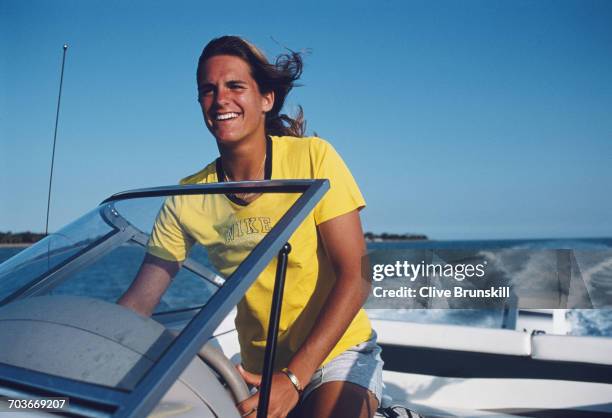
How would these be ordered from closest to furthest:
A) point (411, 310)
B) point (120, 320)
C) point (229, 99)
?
point (120, 320)
point (229, 99)
point (411, 310)

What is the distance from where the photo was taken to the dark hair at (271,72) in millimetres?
1680

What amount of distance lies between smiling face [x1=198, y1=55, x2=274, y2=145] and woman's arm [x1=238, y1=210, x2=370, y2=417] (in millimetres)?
392

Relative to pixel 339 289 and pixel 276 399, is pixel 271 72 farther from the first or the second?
pixel 276 399

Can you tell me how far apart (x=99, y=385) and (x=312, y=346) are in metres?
0.63

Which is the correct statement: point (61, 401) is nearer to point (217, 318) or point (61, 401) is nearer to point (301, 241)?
point (217, 318)

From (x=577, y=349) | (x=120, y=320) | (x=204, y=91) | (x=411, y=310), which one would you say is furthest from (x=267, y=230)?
(x=411, y=310)

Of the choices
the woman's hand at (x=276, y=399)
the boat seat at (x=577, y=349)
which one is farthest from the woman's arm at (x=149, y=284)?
the boat seat at (x=577, y=349)

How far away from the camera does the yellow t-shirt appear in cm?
119

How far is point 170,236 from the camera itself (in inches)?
54.0

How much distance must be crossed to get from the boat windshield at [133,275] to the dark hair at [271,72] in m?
0.53

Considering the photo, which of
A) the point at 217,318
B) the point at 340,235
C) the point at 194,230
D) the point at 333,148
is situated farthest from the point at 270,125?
the point at 217,318

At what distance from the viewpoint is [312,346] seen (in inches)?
55.6

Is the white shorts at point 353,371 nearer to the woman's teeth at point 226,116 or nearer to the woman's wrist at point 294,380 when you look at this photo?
the woman's wrist at point 294,380

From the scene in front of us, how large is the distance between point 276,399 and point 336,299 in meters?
0.33
